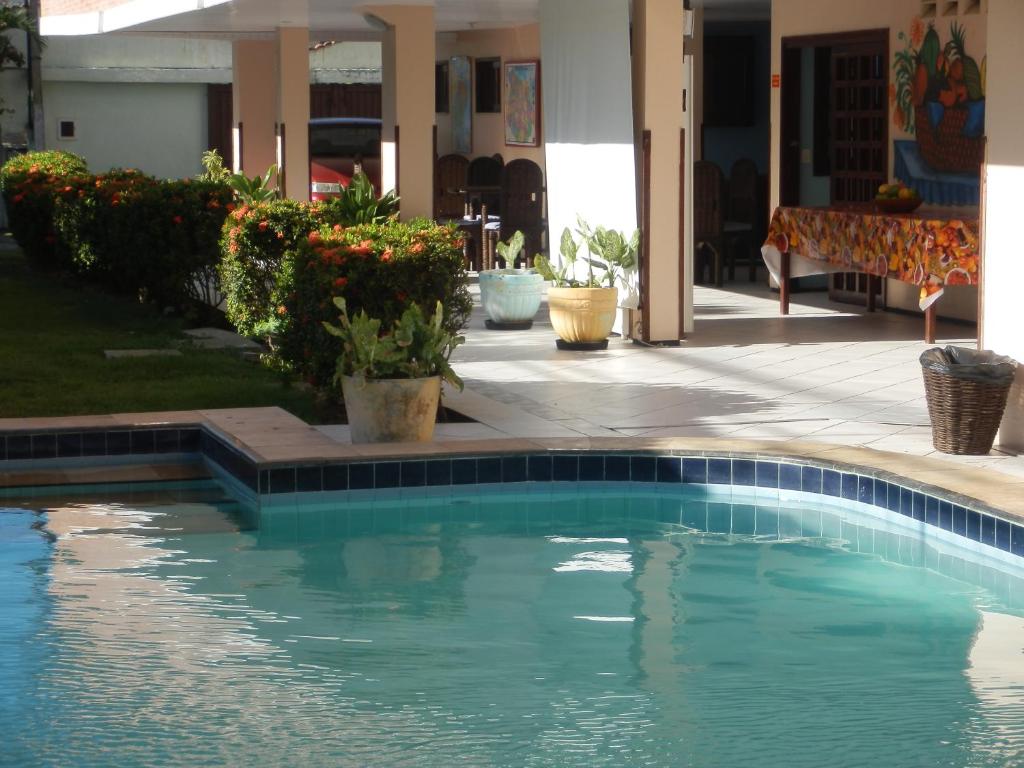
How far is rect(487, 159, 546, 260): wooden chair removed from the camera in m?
16.2

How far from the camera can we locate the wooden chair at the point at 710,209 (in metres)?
15.8

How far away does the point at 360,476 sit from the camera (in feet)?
23.9

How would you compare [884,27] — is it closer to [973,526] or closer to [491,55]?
[491,55]

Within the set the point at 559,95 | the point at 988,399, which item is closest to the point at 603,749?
the point at 988,399

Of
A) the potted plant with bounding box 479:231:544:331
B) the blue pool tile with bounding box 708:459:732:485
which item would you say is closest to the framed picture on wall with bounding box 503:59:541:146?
the potted plant with bounding box 479:231:544:331

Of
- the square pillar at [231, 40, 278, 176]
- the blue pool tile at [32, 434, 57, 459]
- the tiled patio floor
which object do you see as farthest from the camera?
the square pillar at [231, 40, 278, 176]

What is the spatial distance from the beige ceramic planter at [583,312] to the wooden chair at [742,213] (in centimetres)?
547

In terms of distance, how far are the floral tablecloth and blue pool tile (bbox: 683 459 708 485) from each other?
364 cm

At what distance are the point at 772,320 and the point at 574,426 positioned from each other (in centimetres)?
525

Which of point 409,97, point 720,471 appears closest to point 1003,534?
point 720,471

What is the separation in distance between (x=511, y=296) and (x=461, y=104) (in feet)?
30.8

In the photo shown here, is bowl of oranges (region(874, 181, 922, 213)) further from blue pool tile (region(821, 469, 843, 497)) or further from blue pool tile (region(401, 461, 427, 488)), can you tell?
blue pool tile (region(401, 461, 427, 488))

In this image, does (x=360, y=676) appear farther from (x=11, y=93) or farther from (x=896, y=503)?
(x=11, y=93)

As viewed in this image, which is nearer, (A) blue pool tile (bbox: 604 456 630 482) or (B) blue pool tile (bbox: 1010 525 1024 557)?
(B) blue pool tile (bbox: 1010 525 1024 557)
